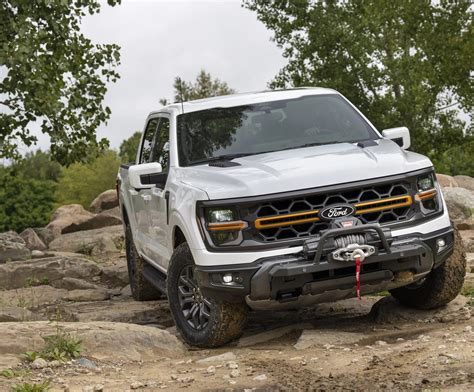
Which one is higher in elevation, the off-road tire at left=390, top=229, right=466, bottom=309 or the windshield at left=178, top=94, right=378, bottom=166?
the windshield at left=178, top=94, right=378, bottom=166

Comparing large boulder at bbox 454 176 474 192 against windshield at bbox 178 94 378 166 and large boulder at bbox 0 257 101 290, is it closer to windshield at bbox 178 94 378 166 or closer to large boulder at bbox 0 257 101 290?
large boulder at bbox 0 257 101 290

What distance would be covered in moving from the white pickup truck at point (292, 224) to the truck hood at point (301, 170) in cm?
1

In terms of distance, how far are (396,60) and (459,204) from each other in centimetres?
1804

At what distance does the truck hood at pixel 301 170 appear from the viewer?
24.6 ft

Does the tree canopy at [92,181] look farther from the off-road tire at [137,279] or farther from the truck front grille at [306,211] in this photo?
the truck front grille at [306,211]

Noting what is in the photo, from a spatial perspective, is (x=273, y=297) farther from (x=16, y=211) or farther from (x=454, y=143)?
(x=16, y=211)

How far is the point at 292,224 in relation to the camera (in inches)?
295

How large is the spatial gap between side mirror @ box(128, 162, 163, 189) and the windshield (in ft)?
1.01

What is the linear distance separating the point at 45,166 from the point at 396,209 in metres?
121

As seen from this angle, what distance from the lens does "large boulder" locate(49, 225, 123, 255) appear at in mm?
19658

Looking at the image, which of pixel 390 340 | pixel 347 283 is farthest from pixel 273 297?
pixel 390 340

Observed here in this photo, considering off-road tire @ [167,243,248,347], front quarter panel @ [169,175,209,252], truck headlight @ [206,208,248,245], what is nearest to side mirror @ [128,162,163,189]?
front quarter panel @ [169,175,209,252]

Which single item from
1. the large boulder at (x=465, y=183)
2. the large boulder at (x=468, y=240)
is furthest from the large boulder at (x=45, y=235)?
the large boulder at (x=468, y=240)

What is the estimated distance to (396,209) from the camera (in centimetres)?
783
